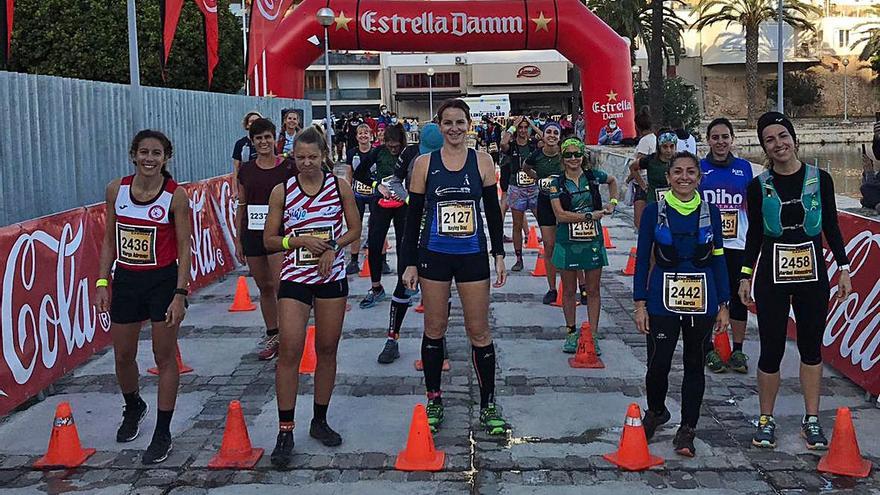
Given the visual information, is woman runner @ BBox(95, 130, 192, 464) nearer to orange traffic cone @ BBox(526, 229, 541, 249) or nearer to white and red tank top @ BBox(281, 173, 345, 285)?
white and red tank top @ BBox(281, 173, 345, 285)

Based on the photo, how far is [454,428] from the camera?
554 cm

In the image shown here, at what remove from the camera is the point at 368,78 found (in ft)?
229

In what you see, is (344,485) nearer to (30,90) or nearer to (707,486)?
(707,486)

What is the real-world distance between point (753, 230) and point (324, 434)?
2.83 meters

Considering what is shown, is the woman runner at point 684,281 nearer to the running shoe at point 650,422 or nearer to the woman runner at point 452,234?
the running shoe at point 650,422

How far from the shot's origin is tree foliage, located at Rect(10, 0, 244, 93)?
31.9 meters

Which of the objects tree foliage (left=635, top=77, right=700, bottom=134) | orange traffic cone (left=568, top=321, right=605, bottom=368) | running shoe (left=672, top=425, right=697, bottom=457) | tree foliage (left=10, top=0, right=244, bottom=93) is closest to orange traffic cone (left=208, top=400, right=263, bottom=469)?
running shoe (left=672, top=425, right=697, bottom=457)

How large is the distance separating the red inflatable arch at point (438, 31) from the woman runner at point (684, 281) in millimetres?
15481

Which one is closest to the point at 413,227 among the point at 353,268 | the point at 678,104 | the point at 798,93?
the point at 353,268

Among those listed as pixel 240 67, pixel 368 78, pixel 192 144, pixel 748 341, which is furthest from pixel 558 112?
pixel 748 341

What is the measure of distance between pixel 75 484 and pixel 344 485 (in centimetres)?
145

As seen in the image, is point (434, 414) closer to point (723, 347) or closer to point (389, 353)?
point (389, 353)

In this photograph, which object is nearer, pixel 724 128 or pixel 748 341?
pixel 724 128

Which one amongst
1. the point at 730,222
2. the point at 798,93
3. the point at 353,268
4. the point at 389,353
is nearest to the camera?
the point at 730,222
